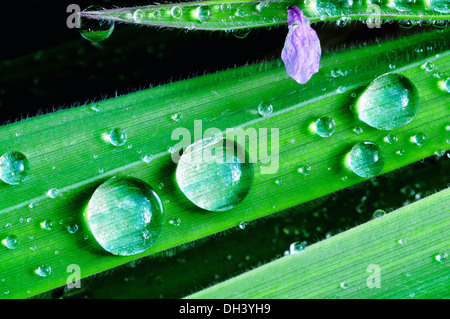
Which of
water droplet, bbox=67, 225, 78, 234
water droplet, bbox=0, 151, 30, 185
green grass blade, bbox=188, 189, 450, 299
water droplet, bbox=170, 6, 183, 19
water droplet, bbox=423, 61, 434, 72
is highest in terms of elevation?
water droplet, bbox=170, 6, 183, 19

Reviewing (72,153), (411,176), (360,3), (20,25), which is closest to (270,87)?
(360,3)

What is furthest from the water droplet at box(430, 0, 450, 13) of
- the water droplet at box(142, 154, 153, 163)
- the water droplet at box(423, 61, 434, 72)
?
the water droplet at box(142, 154, 153, 163)

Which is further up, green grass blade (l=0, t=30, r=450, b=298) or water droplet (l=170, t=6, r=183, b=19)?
water droplet (l=170, t=6, r=183, b=19)

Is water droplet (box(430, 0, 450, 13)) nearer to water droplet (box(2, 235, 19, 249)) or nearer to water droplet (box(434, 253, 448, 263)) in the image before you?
water droplet (box(434, 253, 448, 263))

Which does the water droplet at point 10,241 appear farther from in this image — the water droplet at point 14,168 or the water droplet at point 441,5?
the water droplet at point 441,5

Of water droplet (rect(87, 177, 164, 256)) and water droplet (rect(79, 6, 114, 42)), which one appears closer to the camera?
water droplet (rect(87, 177, 164, 256))

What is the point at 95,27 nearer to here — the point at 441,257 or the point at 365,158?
the point at 365,158

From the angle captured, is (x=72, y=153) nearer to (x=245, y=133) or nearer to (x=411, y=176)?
(x=245, y=133)
